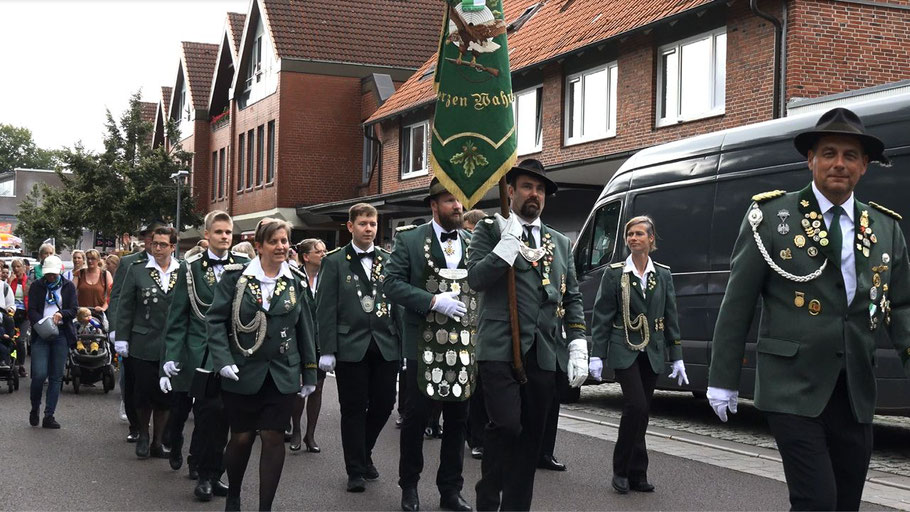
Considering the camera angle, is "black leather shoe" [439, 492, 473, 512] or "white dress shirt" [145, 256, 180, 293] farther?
"white dress shirt" [145, 256, 180, 293]

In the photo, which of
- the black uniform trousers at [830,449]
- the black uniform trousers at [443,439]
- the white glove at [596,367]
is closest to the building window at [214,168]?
the white glove at [596,367]

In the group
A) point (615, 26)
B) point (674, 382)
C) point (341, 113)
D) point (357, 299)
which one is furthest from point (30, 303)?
point (341, 113)

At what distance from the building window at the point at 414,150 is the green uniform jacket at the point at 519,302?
85.9 feet

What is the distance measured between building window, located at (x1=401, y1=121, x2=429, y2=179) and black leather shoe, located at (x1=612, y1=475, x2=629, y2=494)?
24.6m

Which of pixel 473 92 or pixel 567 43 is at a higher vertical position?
pixel 567 43

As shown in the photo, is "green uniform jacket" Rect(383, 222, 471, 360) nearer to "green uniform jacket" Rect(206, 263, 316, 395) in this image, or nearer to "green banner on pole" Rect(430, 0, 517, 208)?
"green uniform jacket" Rect(206, 263, 316, 395)

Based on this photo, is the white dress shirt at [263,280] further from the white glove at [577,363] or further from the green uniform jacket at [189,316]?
the white glove at [577,363]

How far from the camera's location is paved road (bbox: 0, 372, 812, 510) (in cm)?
794

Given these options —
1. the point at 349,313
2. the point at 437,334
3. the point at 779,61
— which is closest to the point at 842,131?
the point at 437,334

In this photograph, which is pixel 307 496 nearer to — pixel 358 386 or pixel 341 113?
pixel 358 386

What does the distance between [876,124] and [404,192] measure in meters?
17.5

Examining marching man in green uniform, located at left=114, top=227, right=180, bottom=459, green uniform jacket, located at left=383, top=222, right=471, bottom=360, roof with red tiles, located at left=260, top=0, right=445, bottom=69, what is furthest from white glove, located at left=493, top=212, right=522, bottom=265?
roof with red tiles, located at left=260, top=0, right=445, bottom=69

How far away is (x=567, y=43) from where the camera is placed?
24.8 m

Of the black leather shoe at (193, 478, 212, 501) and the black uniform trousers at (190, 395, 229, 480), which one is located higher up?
the black uniform trousers at (190, 395, 229, 480)
